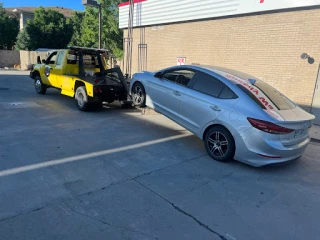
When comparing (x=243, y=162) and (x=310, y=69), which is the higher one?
(x=310, y=69)

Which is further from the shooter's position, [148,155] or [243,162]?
[148,155]

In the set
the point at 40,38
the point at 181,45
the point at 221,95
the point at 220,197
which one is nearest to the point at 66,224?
the point at 220,197

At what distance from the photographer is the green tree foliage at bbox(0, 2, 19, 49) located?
101ft

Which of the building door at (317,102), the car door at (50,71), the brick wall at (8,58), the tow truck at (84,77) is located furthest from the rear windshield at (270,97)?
the brick wall at (8,58)

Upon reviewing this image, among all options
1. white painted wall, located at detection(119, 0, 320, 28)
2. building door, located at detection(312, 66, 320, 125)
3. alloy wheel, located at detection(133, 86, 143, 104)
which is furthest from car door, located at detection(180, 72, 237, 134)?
white painted wall, located at detection(119, 0, 320, 28)

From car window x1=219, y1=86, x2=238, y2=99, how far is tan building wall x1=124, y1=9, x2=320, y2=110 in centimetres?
426

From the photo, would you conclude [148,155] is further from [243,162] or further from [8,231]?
[8,231]

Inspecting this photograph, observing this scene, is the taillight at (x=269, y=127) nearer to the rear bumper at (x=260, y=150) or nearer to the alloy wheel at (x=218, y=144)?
the rear bumper at (x=260, y=150)

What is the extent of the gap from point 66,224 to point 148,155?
7.22 feet

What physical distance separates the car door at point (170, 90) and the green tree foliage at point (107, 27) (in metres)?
21.5

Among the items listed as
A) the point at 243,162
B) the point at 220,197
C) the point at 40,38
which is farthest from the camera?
the point at 40,38

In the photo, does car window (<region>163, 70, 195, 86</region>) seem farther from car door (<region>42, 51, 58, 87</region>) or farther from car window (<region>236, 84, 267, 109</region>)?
car door (<region>42, 51, 58, 87</region>)

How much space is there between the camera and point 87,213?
2857 mm

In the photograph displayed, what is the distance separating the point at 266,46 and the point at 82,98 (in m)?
6.18
